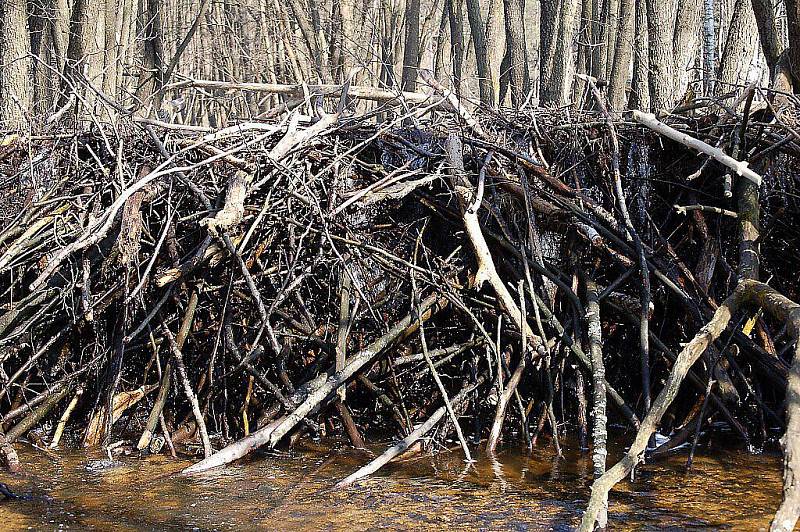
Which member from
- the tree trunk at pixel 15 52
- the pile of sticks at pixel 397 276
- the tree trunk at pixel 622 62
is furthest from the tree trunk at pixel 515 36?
the pile of sticks at pixel 397 276

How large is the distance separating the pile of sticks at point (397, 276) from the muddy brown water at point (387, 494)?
0.90 feet

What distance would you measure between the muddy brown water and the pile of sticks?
0.90 feet

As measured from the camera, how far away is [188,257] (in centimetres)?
550

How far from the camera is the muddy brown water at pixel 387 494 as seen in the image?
4102 millimetres

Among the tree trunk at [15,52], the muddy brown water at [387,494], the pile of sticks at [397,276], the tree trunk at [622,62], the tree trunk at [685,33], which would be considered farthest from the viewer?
the tree trunk at [622,62]

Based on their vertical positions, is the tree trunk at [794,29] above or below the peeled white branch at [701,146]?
above

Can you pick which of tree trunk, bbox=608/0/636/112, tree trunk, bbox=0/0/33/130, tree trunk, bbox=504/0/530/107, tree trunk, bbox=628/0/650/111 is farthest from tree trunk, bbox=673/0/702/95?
tree trunk, bbox=0/0/33/130

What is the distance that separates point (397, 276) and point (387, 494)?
1.43 m

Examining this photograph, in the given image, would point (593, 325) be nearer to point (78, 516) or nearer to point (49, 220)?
point (78, 516)

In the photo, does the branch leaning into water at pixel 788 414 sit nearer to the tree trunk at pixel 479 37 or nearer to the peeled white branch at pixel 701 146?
the peeled white branch at pixel 701 146

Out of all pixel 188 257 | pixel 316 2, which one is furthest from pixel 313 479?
pixel 316 2

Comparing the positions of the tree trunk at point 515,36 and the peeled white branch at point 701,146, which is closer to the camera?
the peeled white branch at point 701,146

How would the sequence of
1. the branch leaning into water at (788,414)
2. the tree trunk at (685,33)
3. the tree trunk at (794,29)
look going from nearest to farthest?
the branch leaning into water at (788,414) < the tree trunk at (794,29) < the tree trunk at (685,33)

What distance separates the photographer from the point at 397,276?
5.52 meters
